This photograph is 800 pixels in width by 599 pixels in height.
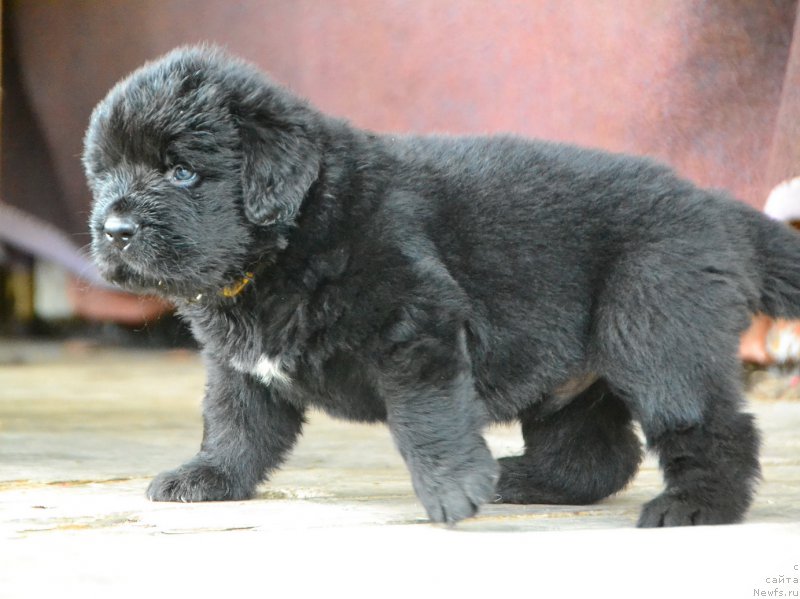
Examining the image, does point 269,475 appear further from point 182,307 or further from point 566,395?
point 566,395

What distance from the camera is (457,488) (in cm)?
259

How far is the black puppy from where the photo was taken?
264 centimetres

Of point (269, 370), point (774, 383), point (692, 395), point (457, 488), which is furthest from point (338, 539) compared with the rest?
point (774, 383)

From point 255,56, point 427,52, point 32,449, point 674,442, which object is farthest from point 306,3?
point 674,442

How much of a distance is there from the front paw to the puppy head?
0.58m

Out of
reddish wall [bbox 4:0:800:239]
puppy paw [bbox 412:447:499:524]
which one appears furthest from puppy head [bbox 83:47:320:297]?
reddish wall [bbox 4:0:800:239]

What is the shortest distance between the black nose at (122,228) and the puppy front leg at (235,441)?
534mm

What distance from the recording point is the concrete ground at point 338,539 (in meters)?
2.04

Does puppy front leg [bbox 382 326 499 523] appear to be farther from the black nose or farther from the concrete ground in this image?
the black nose

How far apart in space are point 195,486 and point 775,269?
67.7 inches

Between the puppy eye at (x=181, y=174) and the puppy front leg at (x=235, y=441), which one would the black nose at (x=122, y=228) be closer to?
the puppy eye at (x=181, y=174)

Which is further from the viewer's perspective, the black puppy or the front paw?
the front paw

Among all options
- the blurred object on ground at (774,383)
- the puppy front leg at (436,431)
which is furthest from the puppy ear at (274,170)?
the blurred object on ground at (774,383)

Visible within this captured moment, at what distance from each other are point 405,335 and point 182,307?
71 centimetres
